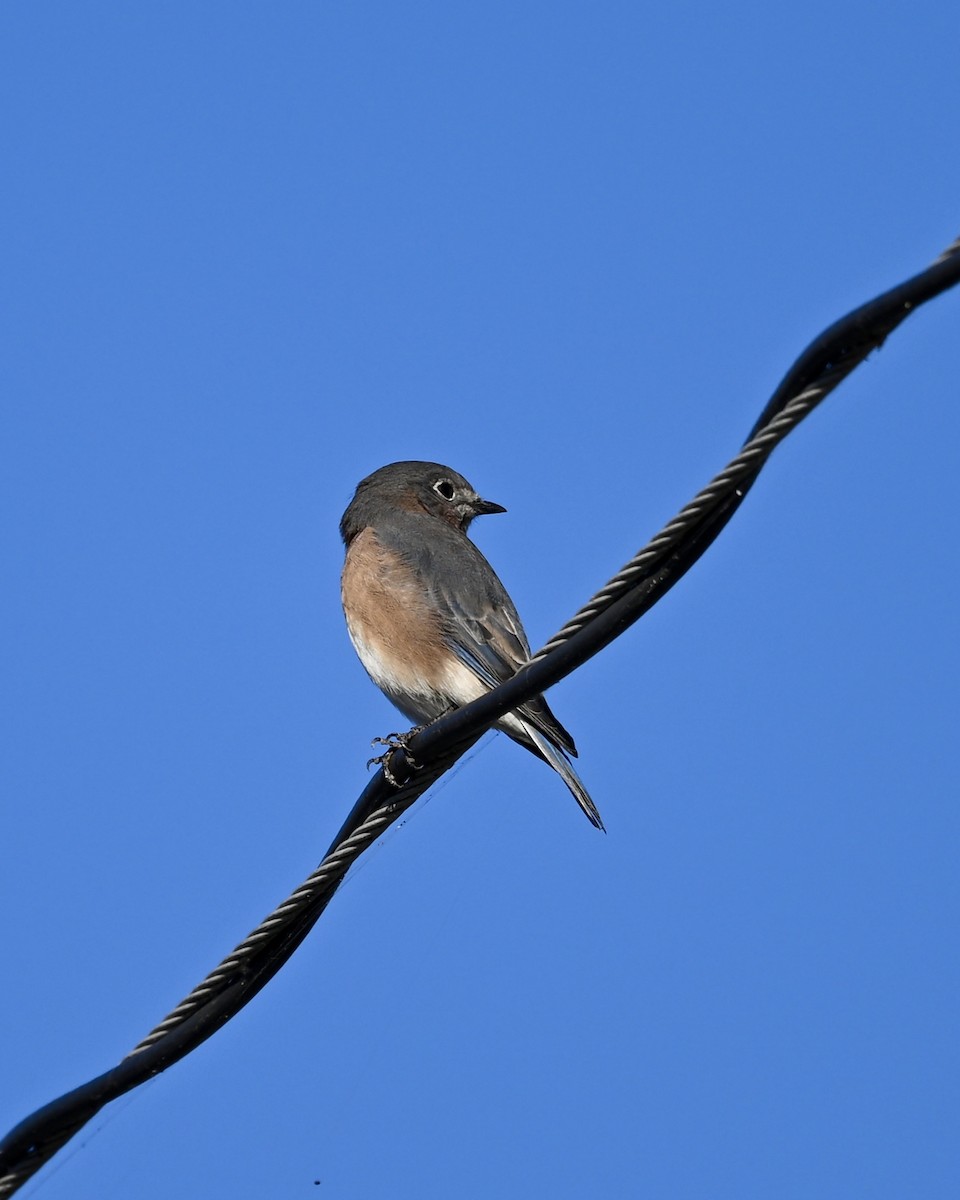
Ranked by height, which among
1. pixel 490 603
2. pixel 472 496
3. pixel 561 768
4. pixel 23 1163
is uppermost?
pixel 472 496

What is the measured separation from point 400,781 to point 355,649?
332cm

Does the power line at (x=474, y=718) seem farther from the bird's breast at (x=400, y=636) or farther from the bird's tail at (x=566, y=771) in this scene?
the bird's breast at (x=400, y=636)

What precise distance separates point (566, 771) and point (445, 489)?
2836 millimetres

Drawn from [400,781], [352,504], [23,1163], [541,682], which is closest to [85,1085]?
[23,1163]

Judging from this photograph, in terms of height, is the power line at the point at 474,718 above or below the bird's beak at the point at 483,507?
below

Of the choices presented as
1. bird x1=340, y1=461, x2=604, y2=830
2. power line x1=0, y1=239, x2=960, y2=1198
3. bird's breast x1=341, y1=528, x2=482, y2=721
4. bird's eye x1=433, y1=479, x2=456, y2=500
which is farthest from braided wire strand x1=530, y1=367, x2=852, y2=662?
bird's eye x1=433, y1=479, x2=456, y2=500

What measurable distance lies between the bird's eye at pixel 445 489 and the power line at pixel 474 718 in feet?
15.1

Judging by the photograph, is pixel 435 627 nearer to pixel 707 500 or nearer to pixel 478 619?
pixel 478 619

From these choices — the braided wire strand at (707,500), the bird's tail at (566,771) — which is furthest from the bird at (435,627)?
the braided wire strand at (707,500)

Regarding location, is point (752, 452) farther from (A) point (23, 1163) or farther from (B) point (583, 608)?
(A) point (23, 1163)

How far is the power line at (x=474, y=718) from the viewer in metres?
3.53

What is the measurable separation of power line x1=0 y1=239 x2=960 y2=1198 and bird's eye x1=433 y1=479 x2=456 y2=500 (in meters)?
4.61

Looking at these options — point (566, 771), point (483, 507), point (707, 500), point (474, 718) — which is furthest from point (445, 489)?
point (707, 500)

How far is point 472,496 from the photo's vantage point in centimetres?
984
